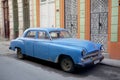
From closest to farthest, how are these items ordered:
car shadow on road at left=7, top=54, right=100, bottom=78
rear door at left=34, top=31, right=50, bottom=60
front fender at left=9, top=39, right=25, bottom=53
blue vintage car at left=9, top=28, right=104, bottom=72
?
blue vintage car at left=9, top=28, right=104, bottom=72, car shadow on road at left=7, top=54, right=100, bottom=78, rear door at left=34, top=31, right=50, bottom=60, front fender at left=9, top=39, right=25, bottom=53

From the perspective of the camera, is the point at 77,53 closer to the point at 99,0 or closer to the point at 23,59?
the point at 23,59

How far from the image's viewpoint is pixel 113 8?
945cm

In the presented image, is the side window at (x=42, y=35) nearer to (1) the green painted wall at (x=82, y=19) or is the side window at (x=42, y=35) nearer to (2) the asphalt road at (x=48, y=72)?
(2) the asphalt road at (x=48, y=72)

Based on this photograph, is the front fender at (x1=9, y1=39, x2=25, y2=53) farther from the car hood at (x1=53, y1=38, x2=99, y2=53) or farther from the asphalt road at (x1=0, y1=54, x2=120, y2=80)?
the car hood at (x1=53, y1=38, x2=99, y2=53)

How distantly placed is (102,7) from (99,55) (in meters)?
3.46

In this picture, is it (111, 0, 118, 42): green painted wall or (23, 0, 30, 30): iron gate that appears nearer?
(111, 0, 118, 42): green painted wall

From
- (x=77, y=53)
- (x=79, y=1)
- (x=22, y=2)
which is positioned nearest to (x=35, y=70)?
(x=77, y=53)

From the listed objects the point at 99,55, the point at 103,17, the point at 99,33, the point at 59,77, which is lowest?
the point at 59,77

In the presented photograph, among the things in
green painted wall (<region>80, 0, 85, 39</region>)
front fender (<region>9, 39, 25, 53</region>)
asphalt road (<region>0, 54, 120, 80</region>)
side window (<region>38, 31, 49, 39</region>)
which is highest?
green painted wall (<region>80, 0, 85, 39</region>)

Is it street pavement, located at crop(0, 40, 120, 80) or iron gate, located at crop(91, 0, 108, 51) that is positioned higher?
iron gate, located at crop(91, 0, 108, 51)

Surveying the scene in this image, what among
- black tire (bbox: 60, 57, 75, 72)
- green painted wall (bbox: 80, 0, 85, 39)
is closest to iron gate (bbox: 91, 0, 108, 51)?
green painted wall (bbox: 80, 0, 85, 39)

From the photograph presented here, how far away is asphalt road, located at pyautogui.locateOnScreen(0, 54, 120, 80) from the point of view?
673 centimetres

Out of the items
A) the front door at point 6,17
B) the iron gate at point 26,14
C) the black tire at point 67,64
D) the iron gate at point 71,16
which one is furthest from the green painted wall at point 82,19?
the front door at point 6,17

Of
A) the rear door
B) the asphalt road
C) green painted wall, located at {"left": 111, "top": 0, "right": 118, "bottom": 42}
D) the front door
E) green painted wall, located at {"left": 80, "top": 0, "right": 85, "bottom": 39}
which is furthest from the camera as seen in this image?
the front door
